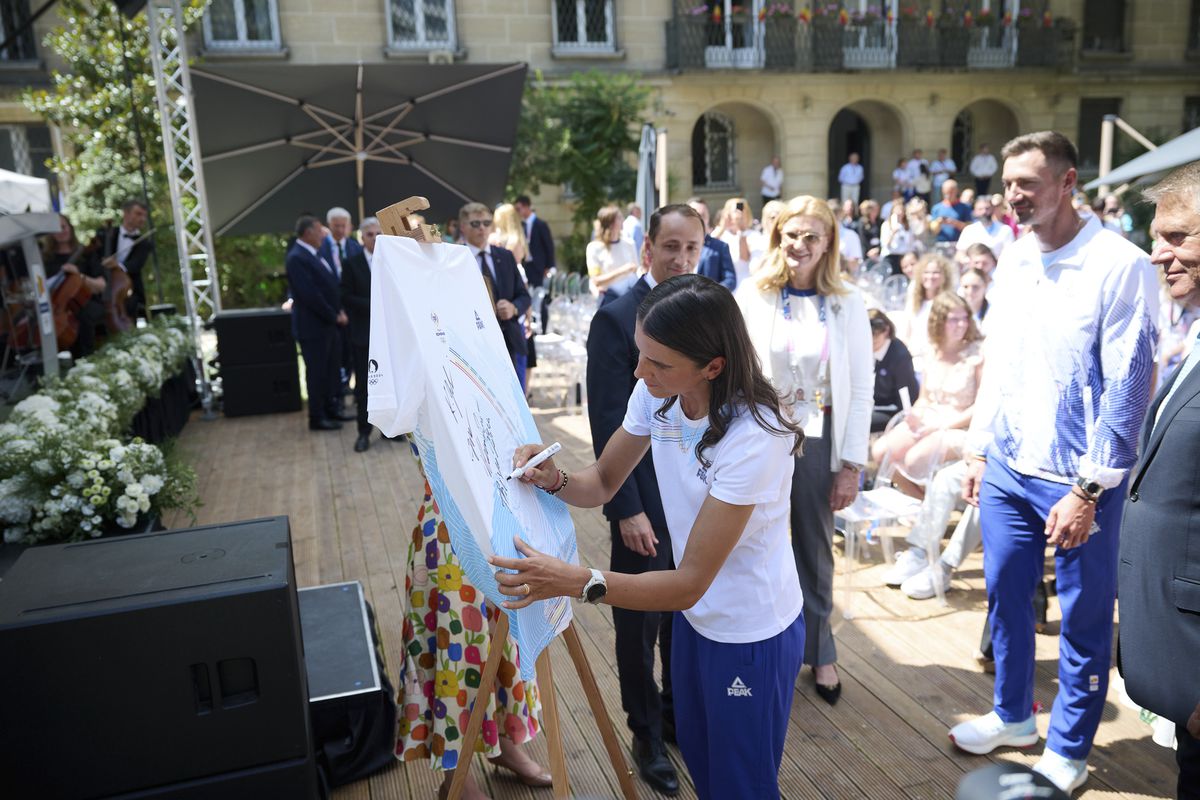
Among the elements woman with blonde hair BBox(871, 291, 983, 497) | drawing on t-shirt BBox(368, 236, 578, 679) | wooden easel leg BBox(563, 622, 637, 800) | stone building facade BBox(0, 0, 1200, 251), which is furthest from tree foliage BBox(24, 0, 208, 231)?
wooden easel leg BBox(563, 622, 637, 800)

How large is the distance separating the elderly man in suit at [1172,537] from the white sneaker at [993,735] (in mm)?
976

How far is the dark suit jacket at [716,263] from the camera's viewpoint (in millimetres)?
5363

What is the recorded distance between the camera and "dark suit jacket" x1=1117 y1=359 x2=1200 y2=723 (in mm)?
1935

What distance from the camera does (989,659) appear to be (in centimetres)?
369

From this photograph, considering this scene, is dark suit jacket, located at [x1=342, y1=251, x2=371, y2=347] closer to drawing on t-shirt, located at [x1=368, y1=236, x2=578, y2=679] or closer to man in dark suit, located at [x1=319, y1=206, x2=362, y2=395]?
man in dark suit, located at [x1=319, y1=206, x2=362, y2=395]

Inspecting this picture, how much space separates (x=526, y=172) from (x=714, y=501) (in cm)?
1723

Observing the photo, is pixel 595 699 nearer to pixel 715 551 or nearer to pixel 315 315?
pixel 715 551

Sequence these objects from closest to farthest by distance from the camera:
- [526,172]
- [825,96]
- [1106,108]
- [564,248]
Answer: [526,172], [564,248], [825,96], [1106,108]

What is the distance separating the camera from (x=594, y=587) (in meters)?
1.81

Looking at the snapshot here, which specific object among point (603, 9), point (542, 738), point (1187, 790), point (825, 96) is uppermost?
point (603, 9)

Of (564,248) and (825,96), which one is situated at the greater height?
(825,96)

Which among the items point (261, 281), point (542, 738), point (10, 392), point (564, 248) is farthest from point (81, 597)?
point (564, 248)

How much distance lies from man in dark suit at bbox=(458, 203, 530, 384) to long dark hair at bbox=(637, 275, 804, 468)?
408 centimetres

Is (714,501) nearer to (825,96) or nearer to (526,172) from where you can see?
(526,172)
